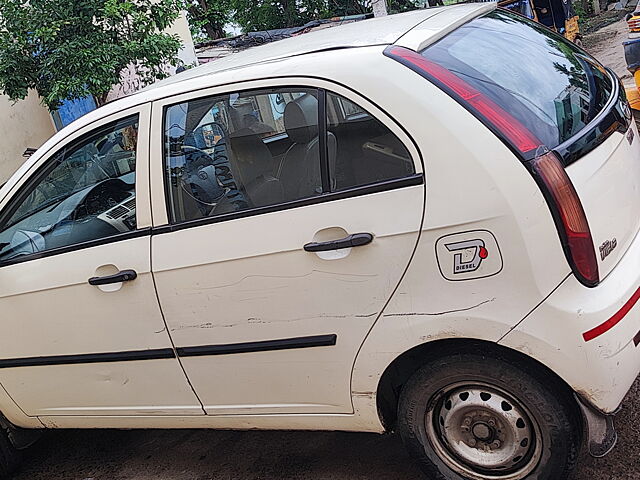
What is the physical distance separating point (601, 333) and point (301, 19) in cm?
2481

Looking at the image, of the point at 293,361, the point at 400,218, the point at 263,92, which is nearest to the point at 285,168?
the point at 263,92

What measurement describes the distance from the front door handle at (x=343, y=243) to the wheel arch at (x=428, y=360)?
421mm

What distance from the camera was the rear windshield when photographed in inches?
97.3

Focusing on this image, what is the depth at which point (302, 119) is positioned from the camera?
2.69 metres

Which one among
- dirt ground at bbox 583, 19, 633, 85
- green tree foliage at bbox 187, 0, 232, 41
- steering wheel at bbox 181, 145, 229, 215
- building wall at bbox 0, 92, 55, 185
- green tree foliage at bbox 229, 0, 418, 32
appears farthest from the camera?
green tree foliage at bbox 229, 0, 418, 32

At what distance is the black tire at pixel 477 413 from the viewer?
2453 mm

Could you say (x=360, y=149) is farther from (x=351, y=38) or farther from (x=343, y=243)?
(x=351, y=38)

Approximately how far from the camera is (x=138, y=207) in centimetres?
292

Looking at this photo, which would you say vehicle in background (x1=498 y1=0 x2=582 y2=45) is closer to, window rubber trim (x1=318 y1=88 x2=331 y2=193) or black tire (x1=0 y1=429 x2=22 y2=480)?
window rubber trim (x1=318 y1=88 x2=331 y2=193)

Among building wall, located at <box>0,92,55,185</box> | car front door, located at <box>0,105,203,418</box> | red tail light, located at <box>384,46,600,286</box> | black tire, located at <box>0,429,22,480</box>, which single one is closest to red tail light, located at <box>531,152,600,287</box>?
red tail light, located at <box>384,46,600,286</box>

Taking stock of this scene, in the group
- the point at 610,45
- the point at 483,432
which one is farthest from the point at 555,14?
the point at 483,432

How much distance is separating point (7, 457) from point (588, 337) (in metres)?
2.96

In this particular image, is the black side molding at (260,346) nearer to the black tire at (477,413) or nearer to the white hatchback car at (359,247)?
the white hatchback car at (359,247)

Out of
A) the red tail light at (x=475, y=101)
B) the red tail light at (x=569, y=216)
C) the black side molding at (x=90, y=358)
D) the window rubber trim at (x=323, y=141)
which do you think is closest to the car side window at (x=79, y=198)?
the black side molding at (x=90, y=358)
